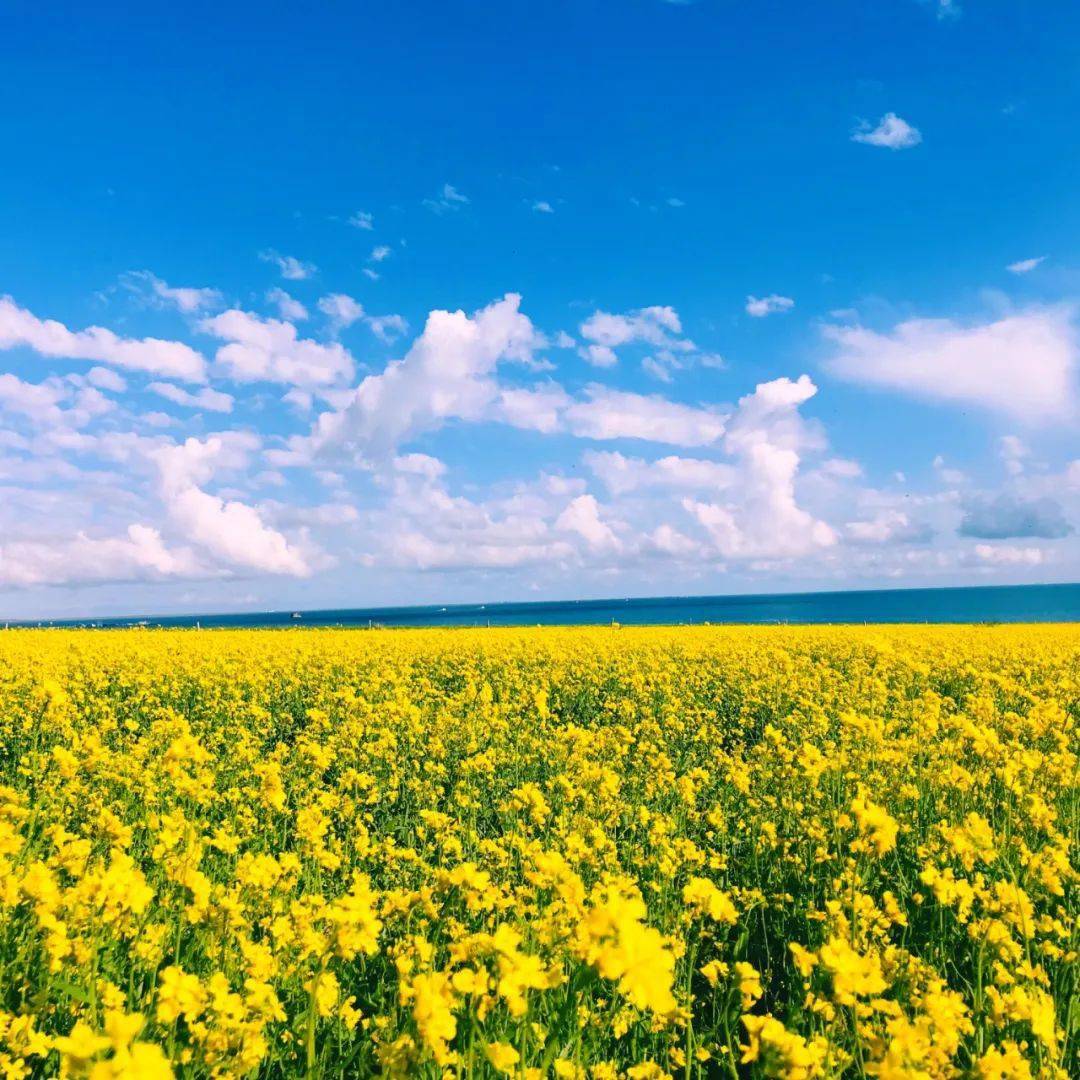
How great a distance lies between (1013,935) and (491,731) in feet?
20.0

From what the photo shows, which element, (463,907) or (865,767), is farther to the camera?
(865,767)

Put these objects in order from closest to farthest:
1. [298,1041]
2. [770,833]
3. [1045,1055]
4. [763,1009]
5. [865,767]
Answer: [1045,1055] < [298,1041] < [763,1009] < [770,833] < [865,767]

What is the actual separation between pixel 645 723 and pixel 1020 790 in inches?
167

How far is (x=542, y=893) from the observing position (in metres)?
3.94

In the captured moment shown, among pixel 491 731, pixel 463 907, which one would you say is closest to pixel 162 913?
pixel 463 907

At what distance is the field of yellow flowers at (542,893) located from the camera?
2355 mm

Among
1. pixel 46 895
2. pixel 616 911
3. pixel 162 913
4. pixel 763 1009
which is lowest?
pixel 763 1009

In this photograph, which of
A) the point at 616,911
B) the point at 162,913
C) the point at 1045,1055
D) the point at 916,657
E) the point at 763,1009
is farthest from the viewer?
the point at 916,657

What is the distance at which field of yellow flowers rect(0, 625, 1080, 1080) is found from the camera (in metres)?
2.36

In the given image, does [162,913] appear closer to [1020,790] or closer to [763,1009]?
[763,1009]

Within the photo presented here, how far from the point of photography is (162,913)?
12.8 ft

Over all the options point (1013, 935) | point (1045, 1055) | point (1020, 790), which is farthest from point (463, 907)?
point (1020, 790)

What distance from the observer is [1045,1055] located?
2975mm

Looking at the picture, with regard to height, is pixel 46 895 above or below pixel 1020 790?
above
